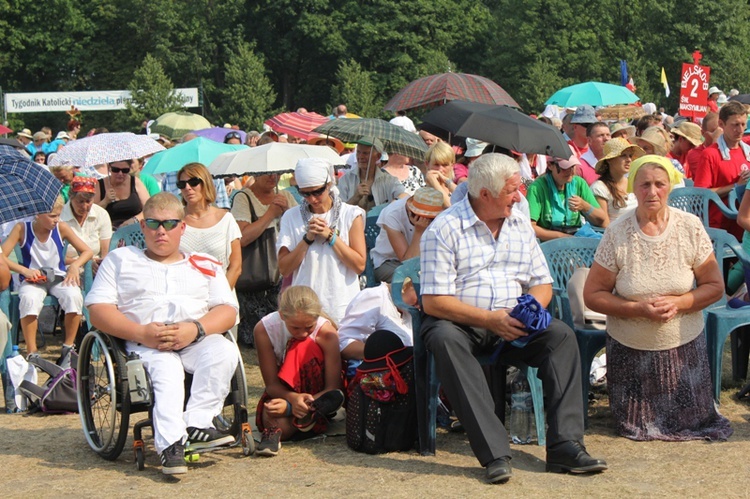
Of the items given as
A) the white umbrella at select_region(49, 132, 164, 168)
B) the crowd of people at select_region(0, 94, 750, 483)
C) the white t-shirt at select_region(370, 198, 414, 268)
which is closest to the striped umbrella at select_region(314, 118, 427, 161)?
the white umbrella at select_region(49, 132, 164, 168)

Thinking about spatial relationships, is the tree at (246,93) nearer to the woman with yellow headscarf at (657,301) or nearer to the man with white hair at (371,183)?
the man with white hair at (371,183)

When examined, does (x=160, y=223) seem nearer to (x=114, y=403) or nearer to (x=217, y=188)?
(x=114, y=403)

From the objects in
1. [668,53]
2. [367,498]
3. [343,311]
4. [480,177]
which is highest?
[668,53]

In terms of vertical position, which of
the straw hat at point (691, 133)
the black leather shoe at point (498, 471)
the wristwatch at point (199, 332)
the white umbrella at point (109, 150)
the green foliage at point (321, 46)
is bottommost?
the black leather shoe at point (498, 471)

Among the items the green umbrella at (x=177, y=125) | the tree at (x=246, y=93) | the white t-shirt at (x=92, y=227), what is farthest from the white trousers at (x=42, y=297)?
the tree at (x=246, y=93)

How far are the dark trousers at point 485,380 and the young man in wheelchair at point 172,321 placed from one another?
1.07 m

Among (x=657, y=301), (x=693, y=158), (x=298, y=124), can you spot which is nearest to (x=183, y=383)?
(x=657, y=301)

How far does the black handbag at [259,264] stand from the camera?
8469 millimetres

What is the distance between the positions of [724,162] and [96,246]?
17.3ft

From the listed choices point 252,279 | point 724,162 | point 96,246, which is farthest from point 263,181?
point 724,162

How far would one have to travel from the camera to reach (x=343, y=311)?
6766mm

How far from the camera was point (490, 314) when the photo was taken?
522 centimetres

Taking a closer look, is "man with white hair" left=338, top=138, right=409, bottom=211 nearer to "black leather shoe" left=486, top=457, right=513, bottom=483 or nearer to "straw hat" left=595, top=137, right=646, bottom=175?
"straw hat" left=595, top=137, right=646, bottom=175

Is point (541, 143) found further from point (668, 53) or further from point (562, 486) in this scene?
point (668, 53)
